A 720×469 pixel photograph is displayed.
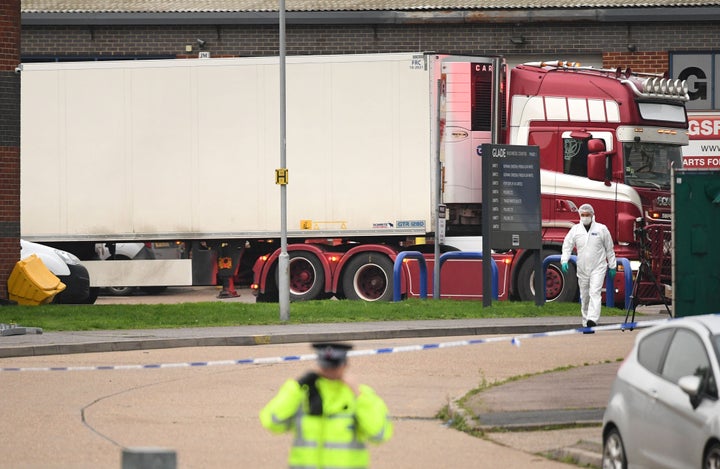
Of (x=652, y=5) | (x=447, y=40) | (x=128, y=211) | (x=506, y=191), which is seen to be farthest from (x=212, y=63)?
(x=652, y=5)

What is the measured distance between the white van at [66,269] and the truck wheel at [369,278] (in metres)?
4.91

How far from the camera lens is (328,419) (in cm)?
717

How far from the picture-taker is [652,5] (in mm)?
40906

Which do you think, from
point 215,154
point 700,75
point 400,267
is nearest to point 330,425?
point 400,267

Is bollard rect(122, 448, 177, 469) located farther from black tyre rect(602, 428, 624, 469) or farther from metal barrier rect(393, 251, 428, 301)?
metal barrier rect(393, 251, 428, 301)

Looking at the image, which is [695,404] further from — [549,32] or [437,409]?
[549,32]

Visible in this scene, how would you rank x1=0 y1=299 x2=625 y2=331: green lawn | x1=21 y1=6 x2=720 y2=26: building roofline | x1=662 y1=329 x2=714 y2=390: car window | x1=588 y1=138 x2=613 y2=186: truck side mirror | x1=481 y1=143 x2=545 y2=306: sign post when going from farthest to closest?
1. x1=21 y1=6 x2=720 y2=26: building roofline
2. x1=588 y1=138 x2=613 y2=186: truck side mirror
3. x1=481 y1=143 x2=545 y2=306: sign post
4. x1=0 y1=299 x2=625 y2=331: green lawn
5. x1=662 y1=329 x2=714 y2=390: car window

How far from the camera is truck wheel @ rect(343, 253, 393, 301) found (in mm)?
29188

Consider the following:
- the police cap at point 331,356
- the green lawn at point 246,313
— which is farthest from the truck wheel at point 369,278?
the police cap at point 331,356

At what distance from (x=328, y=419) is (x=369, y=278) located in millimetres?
22241

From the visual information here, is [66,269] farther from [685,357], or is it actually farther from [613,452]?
[685,357]

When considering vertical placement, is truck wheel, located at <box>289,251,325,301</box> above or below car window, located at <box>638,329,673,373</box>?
below

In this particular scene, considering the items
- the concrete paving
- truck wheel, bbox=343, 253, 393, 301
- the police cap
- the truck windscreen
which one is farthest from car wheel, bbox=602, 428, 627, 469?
truck wheel, bbox=343, 253, 393, 301

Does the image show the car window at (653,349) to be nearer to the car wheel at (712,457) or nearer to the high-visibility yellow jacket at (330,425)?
the car wheel at (712,457)
